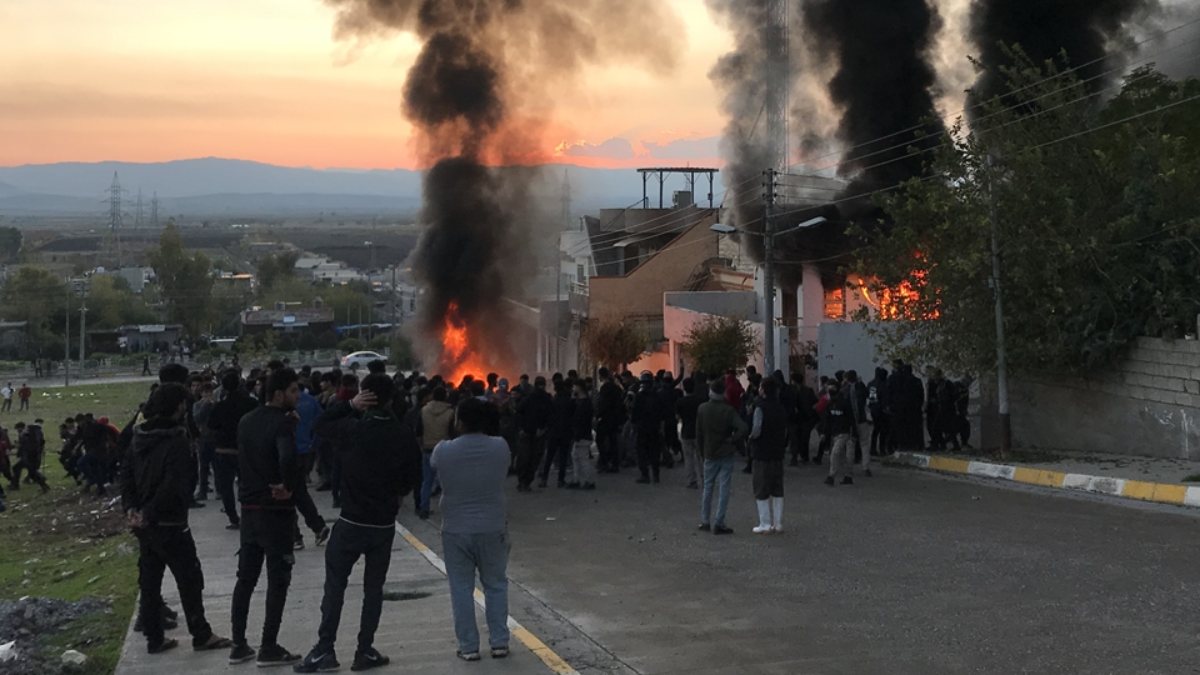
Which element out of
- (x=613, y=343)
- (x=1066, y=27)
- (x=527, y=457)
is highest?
(x=1066, y=27)

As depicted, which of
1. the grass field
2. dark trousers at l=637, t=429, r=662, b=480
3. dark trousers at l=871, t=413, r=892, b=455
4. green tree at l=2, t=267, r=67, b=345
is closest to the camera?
the grass field

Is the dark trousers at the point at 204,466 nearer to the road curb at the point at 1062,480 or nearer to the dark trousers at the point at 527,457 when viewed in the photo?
the dark trousers at the point at 527,457

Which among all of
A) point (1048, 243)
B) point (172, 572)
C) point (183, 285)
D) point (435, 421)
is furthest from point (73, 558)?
point (183, 285)

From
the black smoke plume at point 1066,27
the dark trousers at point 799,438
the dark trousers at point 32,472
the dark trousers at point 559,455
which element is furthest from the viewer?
the black smoke plume at point 1066,27

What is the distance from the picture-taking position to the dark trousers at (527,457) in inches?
686

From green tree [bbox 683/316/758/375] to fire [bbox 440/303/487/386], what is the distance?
368 inches

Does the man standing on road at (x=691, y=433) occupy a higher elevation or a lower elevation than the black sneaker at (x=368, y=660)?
higher

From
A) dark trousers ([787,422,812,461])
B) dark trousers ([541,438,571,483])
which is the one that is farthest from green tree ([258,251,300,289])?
dark trousers ([541,438,571,483])

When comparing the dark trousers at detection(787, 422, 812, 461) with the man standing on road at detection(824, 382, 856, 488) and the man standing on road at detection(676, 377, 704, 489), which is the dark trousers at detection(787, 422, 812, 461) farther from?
the man standing on road at detection(676, 377, 704, 489)

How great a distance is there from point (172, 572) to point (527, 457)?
9.09 meters

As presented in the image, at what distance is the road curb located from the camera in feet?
51.2

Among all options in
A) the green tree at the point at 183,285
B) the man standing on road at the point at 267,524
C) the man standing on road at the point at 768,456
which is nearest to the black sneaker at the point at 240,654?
the man standing on road at the point at 267,524

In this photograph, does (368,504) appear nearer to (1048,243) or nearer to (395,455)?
(395,455)

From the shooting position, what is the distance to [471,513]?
7.98 meters
